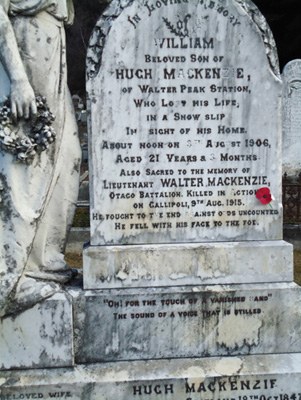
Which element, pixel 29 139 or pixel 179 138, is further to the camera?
pixel 179 138

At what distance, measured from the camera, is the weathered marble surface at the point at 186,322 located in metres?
3.30

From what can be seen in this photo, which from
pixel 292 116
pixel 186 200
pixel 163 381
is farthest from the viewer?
pixel 292 116

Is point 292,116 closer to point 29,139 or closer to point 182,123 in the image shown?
point 182,123

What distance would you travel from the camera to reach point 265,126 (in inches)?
135

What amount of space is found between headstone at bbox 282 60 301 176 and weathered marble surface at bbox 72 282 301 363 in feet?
29.4

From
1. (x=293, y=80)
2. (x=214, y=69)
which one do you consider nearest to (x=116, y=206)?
(x=214, y=69)

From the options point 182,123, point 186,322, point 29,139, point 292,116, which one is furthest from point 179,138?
point 292,116

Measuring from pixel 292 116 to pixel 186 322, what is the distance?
30.4 ft

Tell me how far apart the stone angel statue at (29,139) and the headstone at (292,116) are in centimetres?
902

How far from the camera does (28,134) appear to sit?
3.30 m

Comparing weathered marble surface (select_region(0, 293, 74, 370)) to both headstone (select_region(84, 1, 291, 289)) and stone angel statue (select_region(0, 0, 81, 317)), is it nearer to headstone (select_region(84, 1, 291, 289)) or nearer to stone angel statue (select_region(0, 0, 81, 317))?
stone angel statue (select_region(0, 0, 81, 317))

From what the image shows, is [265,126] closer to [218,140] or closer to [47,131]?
[218,140]

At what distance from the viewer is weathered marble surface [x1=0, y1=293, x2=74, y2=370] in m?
3.23

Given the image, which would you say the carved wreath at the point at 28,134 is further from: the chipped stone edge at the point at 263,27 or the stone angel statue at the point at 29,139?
the chipped stone edge at the point at 263,27
